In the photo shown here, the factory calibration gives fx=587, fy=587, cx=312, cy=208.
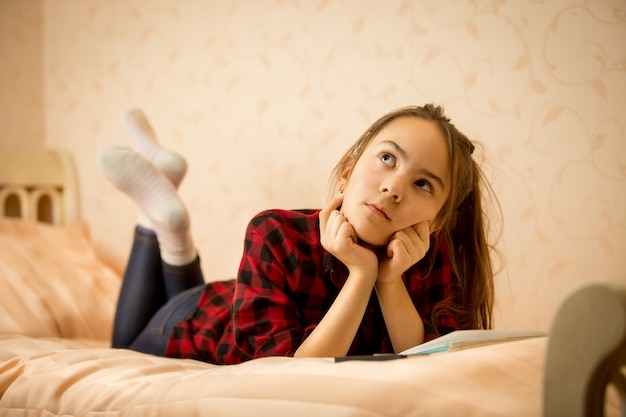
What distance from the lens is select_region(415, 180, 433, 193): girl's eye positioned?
Answer: 718 millimetres

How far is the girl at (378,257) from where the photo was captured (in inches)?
28.3

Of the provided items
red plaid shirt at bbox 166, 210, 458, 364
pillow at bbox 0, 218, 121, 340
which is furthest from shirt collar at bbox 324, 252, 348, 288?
pillow at bbox 0, 218, 121, 340

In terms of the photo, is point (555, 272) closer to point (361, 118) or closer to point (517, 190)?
point (517, 190)

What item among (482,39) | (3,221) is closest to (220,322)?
(482,39)

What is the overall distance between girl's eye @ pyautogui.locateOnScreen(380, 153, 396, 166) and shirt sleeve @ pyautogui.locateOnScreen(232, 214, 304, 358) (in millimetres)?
174

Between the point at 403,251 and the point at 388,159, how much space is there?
116 millimetres

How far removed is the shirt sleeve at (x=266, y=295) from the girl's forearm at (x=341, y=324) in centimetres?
4

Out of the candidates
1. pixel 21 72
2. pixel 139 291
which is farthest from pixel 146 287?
pixel 21 72

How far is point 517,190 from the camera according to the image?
2.58 feet

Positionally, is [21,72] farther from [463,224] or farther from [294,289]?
[463,224]

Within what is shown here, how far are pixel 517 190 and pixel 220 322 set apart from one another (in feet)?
1.81

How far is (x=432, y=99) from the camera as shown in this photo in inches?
31.5

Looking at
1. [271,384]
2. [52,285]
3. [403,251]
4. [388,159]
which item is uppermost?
[388,159]

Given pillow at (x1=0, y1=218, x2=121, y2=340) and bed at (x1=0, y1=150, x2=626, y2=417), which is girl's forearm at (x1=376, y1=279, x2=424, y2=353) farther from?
pillow at (x1=0, y1=218, x2=121, y2=340)
